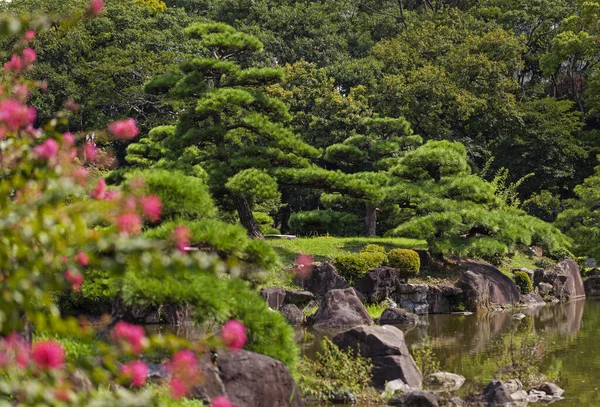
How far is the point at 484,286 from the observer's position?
70.0 ft

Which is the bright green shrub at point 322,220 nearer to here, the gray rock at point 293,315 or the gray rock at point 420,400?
the gray rock at point 293,315

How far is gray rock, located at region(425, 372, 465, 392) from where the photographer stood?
11626 mm

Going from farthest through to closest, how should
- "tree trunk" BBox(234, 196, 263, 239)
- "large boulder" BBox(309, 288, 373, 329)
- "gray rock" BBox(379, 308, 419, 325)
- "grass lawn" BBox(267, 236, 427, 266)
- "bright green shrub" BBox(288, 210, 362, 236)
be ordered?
1. "bright green shrub" BBox(288, 210, 362, 236)
2. "grass lawn" BBox(267, 236, 427, 266)
3. "tree trunk" BBox(234, 196, 263, 239)
4. "gray rock" BBox(379, 308, 419, 325)
5. "large boulder" BBox(309, 288, 373, 329)

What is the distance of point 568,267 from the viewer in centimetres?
2514

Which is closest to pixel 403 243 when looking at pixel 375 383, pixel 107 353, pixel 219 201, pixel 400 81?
pixel 219 201

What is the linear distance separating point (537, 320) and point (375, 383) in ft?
30.6

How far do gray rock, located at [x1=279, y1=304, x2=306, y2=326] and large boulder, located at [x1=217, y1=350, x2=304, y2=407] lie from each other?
940 cm

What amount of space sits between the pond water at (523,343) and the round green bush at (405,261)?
150 centimetres

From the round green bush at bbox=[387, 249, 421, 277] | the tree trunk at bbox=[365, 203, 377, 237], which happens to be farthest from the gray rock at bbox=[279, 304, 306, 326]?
the tree trunk at bbox=[365, 203, 377, 237]

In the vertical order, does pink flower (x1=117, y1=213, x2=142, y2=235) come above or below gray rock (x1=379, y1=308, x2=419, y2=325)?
above

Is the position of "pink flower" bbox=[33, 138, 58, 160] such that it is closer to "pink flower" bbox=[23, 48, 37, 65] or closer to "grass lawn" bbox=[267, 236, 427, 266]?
"pink flower" bbox=[23, 48, 37, 65]

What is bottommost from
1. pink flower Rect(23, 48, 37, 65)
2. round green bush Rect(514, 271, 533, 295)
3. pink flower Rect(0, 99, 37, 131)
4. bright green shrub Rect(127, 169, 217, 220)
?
round green bush Rect(514, 271, 533, 295)

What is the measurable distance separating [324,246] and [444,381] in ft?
42.1

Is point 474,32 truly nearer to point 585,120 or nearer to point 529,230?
point 585,120
